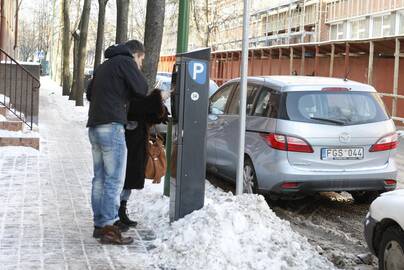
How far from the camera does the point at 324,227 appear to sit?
7.22 m

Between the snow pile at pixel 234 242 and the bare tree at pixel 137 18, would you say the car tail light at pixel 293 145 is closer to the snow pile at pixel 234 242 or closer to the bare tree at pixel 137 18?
the snow pile at pixel 234 242

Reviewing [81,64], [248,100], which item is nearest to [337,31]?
[81,64]

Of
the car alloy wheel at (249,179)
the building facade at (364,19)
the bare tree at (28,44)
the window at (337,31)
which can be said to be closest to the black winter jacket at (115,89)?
the car alloy wheel at (249,179)

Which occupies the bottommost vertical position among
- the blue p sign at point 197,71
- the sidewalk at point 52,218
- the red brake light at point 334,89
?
the sidewalk at point 52,218

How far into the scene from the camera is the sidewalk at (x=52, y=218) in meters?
5.26

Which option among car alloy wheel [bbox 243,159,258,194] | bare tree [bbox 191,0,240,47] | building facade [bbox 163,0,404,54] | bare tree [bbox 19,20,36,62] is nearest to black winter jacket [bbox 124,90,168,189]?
car alloy wheel [bbox 243,159,258,194]

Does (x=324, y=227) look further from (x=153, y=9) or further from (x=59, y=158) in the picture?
(x=59, y=158)

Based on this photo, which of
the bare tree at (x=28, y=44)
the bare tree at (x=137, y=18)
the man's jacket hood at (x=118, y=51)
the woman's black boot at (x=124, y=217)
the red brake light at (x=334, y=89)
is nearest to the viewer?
the man's jacket hood at (x=118, y=51)

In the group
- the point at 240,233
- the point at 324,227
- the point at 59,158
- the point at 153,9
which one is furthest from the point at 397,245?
the point at 59,158

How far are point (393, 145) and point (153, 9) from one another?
13.1 ft

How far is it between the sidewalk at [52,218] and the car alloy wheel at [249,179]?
79.7 inches

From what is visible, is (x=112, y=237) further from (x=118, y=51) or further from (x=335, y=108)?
(x=335, y=108)

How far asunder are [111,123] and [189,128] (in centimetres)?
76

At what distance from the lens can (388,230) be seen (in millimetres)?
5055
